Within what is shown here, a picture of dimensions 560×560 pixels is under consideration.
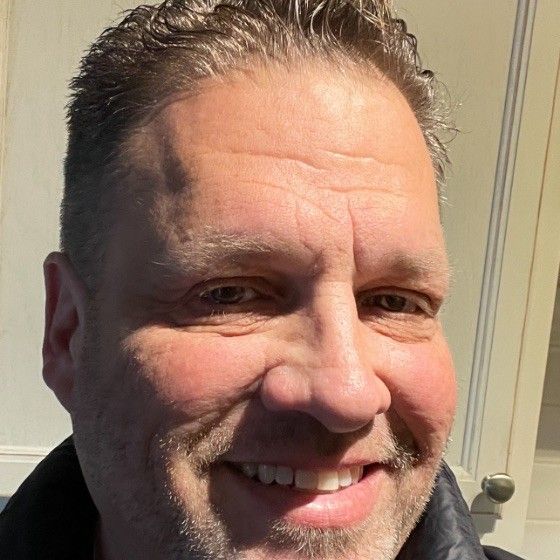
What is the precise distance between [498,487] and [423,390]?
110cm

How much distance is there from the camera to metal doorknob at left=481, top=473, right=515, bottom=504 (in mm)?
1896

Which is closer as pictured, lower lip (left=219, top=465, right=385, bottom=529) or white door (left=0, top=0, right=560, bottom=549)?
lower lip (left=219, top=465, right=385, bottom=529)

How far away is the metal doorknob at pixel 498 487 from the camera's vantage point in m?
1.90

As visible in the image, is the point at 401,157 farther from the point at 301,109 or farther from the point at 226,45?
the point at 226,45

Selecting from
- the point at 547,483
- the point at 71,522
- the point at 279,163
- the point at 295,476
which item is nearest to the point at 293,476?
the point at 295,476

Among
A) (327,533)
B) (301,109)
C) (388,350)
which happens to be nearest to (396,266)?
(388,350)

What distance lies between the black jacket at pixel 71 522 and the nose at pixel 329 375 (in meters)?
0.26

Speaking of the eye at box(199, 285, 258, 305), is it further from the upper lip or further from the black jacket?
the black jacket

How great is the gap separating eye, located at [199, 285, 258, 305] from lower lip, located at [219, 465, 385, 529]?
0.64ft

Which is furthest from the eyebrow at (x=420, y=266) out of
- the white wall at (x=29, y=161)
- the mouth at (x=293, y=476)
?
the white wall at (x=29, y=161)

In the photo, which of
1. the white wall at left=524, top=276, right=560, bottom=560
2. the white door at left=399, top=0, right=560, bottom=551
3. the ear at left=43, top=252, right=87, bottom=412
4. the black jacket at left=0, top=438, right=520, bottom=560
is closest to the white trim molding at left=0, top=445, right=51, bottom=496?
the black jacket at left=0, top=438, right=520, bottom=560

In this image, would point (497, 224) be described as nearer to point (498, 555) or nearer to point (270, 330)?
point (498, 555)

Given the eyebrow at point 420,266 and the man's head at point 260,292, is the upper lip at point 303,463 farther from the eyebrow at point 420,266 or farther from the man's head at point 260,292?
the eyebrow at point 420,266

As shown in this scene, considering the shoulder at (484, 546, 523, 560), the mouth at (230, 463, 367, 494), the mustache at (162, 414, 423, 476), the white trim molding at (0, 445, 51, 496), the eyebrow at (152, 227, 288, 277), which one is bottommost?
the white trim molding at (0, 445, 51, 496)
